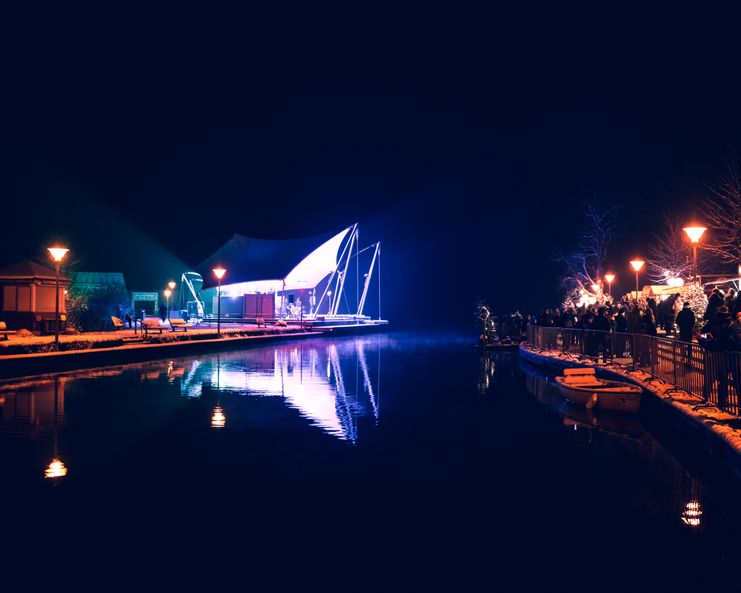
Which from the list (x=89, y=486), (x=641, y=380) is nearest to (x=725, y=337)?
(x=641, y=380)

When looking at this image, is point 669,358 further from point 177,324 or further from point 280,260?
point 280,260

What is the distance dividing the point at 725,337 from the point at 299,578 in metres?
8.08

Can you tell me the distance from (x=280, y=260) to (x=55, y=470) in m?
48.3

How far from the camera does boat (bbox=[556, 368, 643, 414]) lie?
11.5 metres

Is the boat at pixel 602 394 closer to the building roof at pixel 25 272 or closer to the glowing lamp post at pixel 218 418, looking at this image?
the glowing lamp post at pixel 218 418

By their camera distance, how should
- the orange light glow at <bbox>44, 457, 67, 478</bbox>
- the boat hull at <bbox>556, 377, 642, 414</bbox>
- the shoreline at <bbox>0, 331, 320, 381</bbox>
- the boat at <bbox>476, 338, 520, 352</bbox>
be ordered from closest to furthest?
the orange light glow at <bbox>44, 457, 67, 478</bbox> → the boat hull at <bbox>556, 377, 642, 414</bbox> → the shoreline at <bbox>0, 331, 320, 381</bbox> → the boat at <bbox>476, 338, 520, 352</bbox>

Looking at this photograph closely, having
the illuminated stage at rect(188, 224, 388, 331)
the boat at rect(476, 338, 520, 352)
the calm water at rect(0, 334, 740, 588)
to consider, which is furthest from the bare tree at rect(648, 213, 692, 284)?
the calm water at rect(0, 334, 740, 588)

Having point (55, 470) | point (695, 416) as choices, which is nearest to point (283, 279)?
point (695, 416)

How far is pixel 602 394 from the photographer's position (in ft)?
38.1

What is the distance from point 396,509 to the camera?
5.75 metres

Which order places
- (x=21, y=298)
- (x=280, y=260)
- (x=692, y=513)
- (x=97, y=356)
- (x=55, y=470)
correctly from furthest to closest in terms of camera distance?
(x=280, y=260) < (x=21, y=298) < (x=97, y=356) < (x=55, y=470) < (x=692, y=513)

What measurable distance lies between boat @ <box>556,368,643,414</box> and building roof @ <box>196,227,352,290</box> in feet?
132

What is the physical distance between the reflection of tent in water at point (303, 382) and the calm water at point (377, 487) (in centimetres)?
13

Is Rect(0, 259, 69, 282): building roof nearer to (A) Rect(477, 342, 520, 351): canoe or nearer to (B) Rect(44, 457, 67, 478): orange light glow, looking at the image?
(A) Rect(477, 342, 520, 351): canoe
